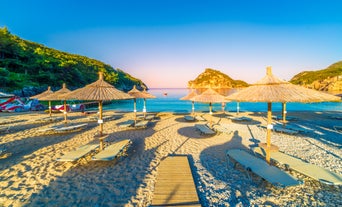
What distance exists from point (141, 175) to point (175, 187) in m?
1.40

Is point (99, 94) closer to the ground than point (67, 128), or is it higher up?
higher up

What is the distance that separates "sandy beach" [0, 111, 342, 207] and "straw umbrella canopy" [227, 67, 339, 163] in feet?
A: 5.10

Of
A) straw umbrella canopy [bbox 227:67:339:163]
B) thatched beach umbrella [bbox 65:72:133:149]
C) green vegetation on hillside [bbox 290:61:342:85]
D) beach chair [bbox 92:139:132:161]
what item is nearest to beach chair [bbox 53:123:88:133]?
thatched beach umbrella [bbox 65:72:133:149]

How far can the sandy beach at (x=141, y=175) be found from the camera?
12.2 ft

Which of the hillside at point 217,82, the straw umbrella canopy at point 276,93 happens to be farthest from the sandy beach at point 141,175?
the hillside at point 217,82

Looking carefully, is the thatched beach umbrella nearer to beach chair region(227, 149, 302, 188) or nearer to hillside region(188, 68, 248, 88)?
beach chair region(227, 149, 302, 188)

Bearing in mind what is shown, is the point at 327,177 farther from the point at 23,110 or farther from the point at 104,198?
the point at 23,110

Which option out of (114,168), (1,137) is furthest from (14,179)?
(1,137)

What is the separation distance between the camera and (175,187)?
393 centimetres

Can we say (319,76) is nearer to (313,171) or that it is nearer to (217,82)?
(217,82)

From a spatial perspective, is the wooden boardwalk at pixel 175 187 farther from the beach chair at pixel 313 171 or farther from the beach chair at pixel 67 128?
the beach chair at pixel 67 128

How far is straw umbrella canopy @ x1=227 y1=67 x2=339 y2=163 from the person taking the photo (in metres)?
4.42

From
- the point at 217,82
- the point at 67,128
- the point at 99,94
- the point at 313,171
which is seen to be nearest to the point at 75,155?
the point at 99,94

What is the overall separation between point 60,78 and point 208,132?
147 feet
